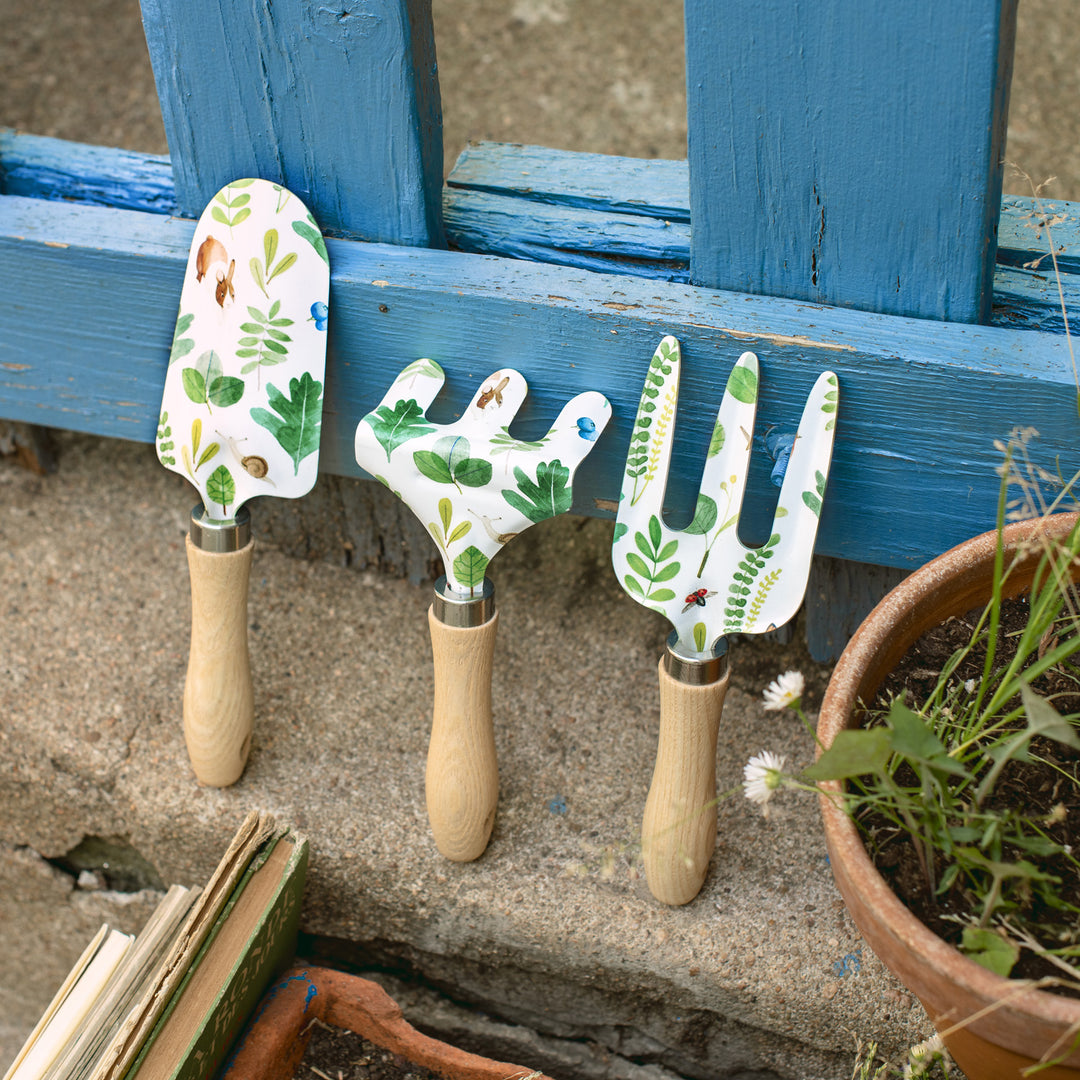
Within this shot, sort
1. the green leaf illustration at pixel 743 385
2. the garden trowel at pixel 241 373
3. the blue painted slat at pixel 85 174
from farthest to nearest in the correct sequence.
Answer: the blue painted slat at pixel 85 174 < the garden trowel at pixel 241 373 < the green leaf illustration at pixel 743 385

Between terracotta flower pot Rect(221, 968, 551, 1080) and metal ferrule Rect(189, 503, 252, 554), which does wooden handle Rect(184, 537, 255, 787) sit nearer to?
metal ferrule Rect(189, 503, 252, 554)

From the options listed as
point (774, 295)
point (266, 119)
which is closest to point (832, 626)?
point (774, 295)

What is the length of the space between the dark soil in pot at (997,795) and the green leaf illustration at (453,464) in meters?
0.40

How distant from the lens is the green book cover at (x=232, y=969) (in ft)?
3.23

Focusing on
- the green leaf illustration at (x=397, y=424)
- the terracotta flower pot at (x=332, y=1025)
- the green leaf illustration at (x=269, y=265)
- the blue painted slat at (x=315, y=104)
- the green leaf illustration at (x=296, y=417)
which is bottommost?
the terracotta flower pot at (x=332, y=1025)

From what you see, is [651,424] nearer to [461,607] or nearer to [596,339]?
[596,339]

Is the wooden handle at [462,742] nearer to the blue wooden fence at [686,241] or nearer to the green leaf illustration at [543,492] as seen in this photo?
the green leaf illustration at [543,492]

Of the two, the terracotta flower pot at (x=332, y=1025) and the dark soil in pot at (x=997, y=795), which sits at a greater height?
the dark soil in pot at (x=997, y=795)

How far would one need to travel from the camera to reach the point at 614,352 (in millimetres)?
1057

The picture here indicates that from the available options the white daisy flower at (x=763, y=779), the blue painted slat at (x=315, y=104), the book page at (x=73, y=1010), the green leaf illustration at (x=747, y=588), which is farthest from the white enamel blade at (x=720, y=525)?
the book page at (x=73, y=1010)

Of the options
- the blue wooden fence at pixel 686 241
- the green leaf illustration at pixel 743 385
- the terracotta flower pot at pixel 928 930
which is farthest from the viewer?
the green leaf illustration at pixel 743 385

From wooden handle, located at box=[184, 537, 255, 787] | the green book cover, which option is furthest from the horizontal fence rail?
the green book cover

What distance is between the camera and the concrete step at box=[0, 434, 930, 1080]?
43.3 inches

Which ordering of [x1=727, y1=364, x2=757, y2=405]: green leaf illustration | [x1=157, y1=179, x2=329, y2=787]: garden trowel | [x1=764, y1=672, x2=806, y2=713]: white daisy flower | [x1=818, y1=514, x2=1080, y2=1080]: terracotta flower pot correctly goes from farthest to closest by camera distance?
[x1=157, y1=179, x2=329, y2=787]: garden trowel < [x1=727, y1=364, x2=757, y2=405]: green leaf illustration < [x1=764, y1=672, x2=806, y2=713]: white daisy flower < [x1=818, y1=514, x2=1080, y2=1080]: terracotta flower pot
